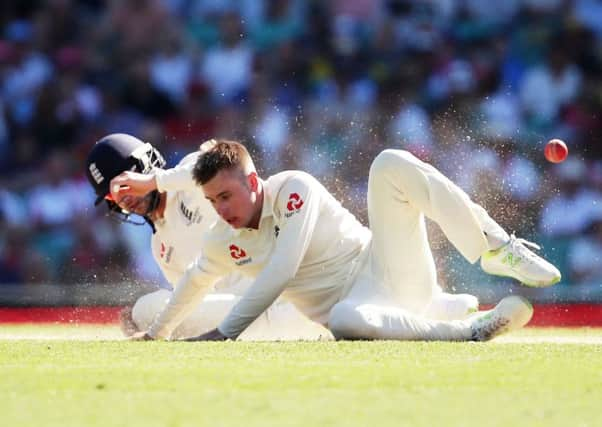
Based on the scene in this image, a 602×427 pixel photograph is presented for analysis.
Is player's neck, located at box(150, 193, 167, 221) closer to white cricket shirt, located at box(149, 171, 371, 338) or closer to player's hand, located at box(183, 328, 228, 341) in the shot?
white cricket shirt, located at box(149, 171, 371, 338)

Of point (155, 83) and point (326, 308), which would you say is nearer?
point (326, 308)

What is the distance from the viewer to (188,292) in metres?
7.27

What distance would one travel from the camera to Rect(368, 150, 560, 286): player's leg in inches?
267

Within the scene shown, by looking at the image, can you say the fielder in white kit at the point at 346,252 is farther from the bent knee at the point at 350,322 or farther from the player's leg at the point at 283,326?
the player's leg at the point at 283,326

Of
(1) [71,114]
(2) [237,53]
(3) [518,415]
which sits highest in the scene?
(3) [518,415]

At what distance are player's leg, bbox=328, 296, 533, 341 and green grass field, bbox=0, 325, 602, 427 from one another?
0.81 feet

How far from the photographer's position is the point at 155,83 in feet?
48.5

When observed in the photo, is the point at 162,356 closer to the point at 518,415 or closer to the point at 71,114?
the point at 518,415

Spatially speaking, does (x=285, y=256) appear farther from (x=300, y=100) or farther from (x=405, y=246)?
(x=300, y=100)

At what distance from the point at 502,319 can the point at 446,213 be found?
63 cm

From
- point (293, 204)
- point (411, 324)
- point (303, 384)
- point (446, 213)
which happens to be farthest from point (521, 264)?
point (303, 384)

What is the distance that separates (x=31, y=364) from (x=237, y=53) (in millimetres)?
8976

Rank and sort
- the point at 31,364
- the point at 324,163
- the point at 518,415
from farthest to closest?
the point at 324,163 → the point at 31,364 → the point at 518,415

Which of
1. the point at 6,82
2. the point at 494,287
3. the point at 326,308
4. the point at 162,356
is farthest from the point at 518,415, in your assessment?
the point at 6,82
